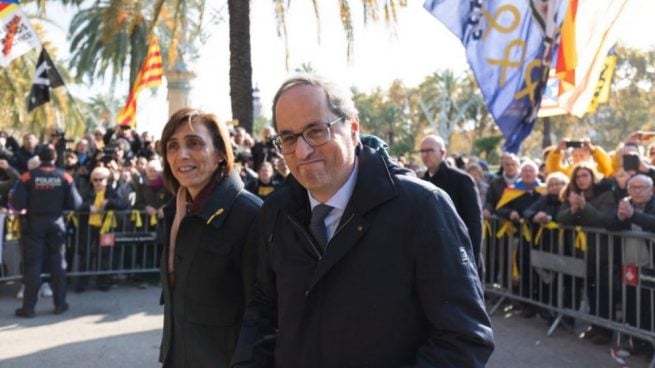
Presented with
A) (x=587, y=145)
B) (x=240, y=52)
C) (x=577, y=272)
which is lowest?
(x=577, y=272)

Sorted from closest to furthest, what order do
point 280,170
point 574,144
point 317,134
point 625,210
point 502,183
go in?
point 317,134 → point 625,210 → point 502,183 → point 574,144 → point 280,170

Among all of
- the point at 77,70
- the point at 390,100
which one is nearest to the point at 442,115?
the point at 390,100

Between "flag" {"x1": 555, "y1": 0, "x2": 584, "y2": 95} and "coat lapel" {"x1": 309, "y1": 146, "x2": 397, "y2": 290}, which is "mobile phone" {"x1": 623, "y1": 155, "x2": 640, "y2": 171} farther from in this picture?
"coat lapel" {"x1": 309, "y1": 146, "x2": 397, "y2": 290}

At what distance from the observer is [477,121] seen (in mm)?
63250

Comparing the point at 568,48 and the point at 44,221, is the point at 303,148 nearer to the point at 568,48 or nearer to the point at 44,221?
the point at 568,48

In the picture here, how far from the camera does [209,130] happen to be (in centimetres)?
289

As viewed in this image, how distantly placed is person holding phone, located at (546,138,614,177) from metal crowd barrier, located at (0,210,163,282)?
5.76 metres

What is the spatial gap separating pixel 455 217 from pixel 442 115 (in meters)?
62.5

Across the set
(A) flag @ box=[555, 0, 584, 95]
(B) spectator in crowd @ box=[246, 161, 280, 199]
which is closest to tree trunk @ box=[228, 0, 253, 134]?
(B) spectator in crowd @ box=[246, 161, 280, 199]

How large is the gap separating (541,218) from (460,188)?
2.22 m

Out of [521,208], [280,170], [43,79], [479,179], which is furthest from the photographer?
[43,79]

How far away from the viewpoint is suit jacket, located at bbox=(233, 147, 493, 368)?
179cm

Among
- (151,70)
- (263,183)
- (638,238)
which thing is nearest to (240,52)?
(151,70)

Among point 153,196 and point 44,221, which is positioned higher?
point 153,196
